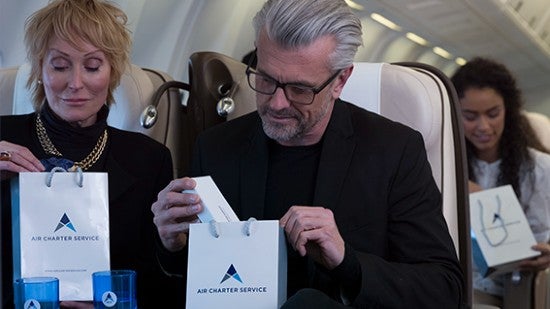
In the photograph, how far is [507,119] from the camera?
432 centimetres

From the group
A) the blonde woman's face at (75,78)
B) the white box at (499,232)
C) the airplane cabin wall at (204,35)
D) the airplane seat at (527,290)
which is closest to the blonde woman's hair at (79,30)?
the blonde woman's face at (75,78)

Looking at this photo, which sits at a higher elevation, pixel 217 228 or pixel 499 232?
pixel 217 228

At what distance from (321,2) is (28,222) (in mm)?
854

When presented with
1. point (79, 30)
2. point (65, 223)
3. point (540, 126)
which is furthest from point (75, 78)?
point (540, 126)

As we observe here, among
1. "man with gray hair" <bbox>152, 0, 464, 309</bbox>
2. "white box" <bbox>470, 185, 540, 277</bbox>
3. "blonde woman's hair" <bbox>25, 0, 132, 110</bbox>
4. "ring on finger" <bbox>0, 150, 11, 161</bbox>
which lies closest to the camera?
"man with gray hair" <bbox>152, 0, 464, 309</bbox>

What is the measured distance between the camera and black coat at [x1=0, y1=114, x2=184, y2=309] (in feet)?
9.14

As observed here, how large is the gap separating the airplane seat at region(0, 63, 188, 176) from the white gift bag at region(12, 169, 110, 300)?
772 millimetres

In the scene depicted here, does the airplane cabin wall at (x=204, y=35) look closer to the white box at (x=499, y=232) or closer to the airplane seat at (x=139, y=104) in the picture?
the white box at (x=499, y=232)

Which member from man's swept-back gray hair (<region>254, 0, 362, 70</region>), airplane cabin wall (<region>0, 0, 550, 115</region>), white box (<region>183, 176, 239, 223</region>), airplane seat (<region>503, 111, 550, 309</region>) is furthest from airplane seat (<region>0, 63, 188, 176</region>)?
airplane cabin wall (<region>0, 0, 550, 115</region>)

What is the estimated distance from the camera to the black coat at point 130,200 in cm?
279

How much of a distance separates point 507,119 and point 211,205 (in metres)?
2.43

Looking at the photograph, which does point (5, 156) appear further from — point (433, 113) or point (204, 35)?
point (204, 35)

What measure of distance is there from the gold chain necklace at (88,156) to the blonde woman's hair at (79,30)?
0.16 m

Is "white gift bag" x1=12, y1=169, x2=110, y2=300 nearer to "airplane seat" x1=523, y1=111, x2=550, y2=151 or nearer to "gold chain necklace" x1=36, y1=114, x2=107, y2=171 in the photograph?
"gold chain necklace" x1=36, y1=114, x2=107, y2=171
